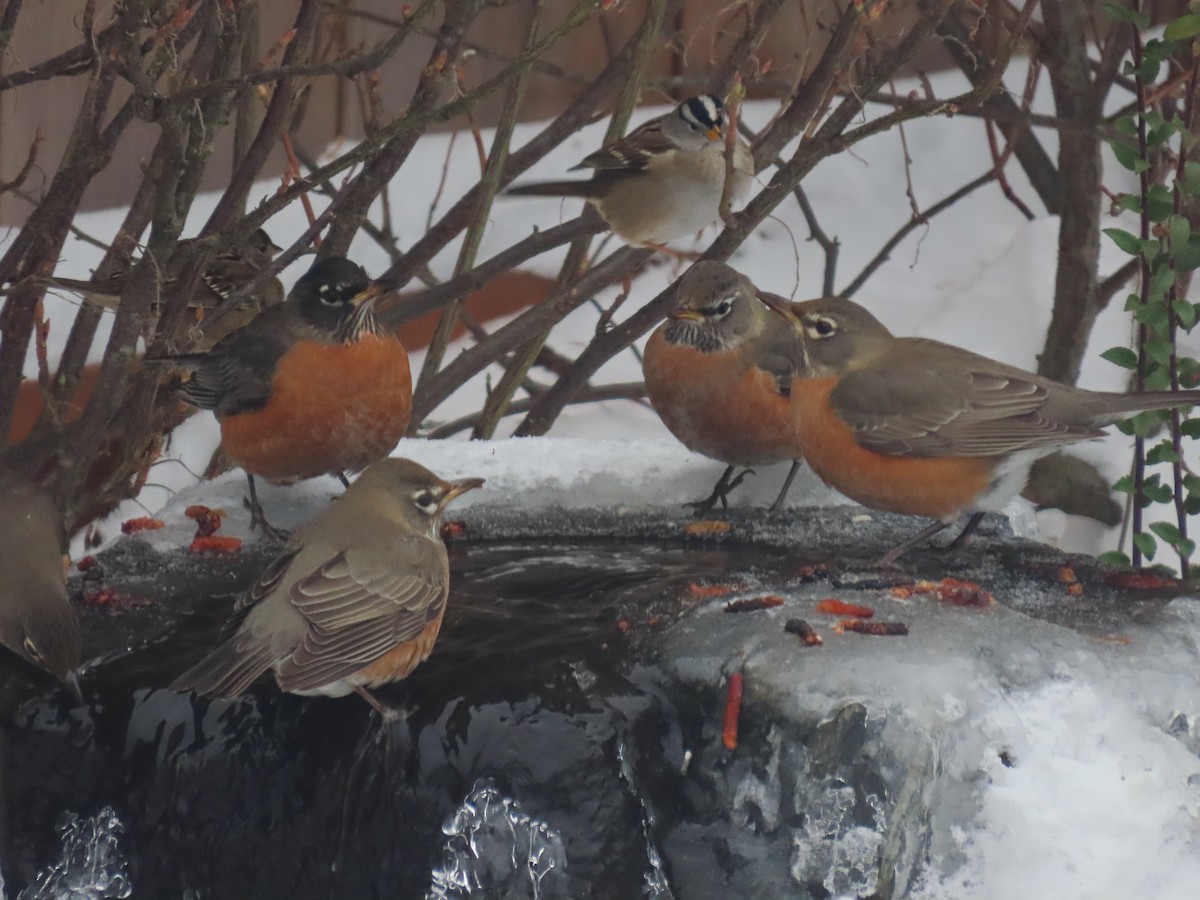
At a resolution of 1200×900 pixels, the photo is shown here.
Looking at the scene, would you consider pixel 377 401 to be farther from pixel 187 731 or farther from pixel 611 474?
pixel 187 731

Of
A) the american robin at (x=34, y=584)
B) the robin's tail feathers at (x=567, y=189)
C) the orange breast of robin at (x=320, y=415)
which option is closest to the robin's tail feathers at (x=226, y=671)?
the american robin at (x=34, y=584)

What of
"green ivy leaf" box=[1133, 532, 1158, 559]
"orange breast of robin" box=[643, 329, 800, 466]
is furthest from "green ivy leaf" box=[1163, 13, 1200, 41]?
"orange breast of robin" box=[643, 329, 800, 466]

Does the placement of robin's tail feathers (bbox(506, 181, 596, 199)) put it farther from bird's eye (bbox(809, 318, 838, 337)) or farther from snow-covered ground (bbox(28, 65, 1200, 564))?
bird's eye (bbox(809, 318, 838, 337))

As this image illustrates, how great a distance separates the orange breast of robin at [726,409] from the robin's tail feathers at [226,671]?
5.95ft

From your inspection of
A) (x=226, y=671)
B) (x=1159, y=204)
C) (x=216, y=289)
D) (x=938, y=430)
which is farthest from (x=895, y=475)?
(x=216, y=289)

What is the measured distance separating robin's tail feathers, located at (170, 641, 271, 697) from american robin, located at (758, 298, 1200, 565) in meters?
1.56

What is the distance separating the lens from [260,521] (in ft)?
13.1

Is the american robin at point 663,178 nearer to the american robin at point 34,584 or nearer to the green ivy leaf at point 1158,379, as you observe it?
the green ivy leaf at point 1158,379

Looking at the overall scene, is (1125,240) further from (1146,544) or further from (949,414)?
(1146,544)

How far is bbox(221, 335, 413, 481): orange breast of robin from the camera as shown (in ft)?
13.2

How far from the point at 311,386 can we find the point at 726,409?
1127 mm

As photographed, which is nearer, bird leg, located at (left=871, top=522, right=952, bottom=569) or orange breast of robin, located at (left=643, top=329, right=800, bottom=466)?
bird leg, located at (left=871, top=522, right=952, bottom=569)

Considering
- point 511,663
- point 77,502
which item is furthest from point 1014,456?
point 77,502

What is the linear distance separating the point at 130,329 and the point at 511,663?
1.29m
